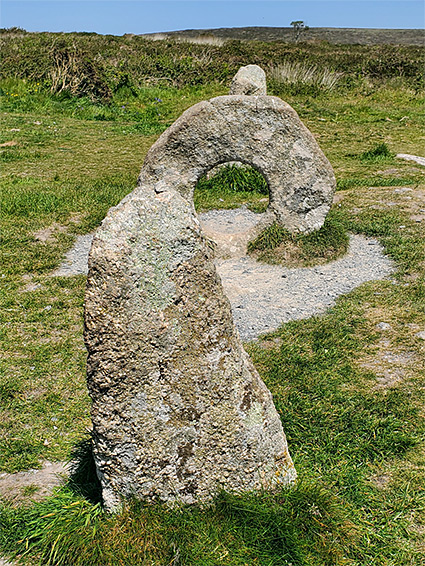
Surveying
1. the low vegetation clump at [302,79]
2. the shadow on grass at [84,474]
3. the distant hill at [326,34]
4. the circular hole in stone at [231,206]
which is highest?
the distant hill at [326,34]

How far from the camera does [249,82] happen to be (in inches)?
489

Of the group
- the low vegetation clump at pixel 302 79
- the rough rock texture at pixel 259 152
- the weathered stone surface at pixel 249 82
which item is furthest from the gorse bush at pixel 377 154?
the low vegetation clump at pixel 302 79

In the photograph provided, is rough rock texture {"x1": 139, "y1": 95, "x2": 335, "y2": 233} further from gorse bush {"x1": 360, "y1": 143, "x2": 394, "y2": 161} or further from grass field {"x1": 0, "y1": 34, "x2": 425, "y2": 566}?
gorse bush {"x1": 360, "y1": 143, "x2": 394, "y2": 161}

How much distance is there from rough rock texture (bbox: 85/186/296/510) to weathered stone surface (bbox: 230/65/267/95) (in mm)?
9837

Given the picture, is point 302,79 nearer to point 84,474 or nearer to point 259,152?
point 259,152

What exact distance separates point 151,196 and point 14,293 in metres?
4.66

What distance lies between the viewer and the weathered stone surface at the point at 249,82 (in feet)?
40.4

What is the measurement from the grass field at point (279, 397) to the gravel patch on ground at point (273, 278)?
22 cm

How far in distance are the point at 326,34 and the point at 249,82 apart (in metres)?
48.8

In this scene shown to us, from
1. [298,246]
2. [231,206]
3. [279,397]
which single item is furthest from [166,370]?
[231,206]

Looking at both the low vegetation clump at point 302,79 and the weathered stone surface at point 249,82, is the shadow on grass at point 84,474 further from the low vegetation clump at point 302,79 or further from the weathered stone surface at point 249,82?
the low vegetation clump at point 302,79

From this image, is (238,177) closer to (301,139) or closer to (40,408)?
(301,139)

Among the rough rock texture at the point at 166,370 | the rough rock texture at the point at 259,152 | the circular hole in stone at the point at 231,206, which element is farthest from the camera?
the circular hole in stone at the point at 231,206

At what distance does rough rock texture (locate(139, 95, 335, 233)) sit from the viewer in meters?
8.01
